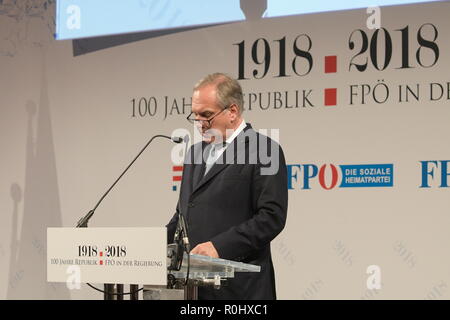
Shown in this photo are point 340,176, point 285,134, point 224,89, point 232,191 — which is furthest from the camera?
point 285,134

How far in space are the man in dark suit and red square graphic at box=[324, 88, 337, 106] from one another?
1.49m

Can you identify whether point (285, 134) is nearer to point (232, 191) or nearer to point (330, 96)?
point (330, 96)

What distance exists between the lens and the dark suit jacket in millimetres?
2844

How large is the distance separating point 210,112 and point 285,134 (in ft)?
5.40

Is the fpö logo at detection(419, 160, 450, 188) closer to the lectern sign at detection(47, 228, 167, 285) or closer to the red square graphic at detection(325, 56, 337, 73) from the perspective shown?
the red square graphic at detection(325, 56, 337, 73)

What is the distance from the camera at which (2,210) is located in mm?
5457

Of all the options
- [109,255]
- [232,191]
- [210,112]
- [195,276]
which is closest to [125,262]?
[109,255]

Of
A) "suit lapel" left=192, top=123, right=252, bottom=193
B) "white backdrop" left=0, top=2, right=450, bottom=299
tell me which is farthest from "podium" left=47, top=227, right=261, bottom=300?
"white backdrop" left=0, top=2, right=450, bottom=299

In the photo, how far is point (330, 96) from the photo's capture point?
454 cm

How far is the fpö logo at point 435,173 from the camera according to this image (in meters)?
4.21

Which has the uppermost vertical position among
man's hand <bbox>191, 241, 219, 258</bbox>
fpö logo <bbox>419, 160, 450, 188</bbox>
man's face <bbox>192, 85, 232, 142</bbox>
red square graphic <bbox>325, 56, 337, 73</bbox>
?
red square graphic <bbox>325, 56, 337, 73</bbox>

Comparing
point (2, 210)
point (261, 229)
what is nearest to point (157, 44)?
point (2, 210)
